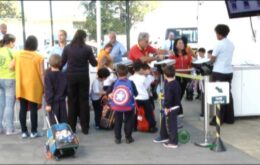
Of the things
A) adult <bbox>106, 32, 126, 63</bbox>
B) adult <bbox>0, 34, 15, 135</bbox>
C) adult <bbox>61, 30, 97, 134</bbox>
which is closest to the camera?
adult <bbox>61, 30, 97, 134</bbox>

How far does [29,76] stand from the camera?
7273 mm

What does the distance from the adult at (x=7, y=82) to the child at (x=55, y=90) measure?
38.6 inches

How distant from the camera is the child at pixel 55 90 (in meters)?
6.85

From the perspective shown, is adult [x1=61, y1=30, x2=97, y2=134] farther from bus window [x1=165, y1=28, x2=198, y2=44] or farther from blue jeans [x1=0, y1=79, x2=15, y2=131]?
bus window [x1=165, y1=28, x2=198, y2=44]

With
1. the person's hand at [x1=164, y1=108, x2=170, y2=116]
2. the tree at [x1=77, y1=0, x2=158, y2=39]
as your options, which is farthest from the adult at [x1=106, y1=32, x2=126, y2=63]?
the tree at [x1=77, y1=0, x2=158, y2=39]

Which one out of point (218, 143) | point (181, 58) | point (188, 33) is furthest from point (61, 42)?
point (188, 33)

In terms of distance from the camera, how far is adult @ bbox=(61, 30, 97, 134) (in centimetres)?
739

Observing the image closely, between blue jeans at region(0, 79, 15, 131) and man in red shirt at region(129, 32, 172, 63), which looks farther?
man in red shirt at region(129, 32, 172, 63)

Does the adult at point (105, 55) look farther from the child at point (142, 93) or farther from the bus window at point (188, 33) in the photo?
the bus window at point (188, 33)

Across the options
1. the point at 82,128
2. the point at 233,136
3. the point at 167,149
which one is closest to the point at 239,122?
the point at 233,136

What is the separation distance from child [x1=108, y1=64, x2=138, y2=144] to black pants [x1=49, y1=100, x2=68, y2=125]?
2.62ft

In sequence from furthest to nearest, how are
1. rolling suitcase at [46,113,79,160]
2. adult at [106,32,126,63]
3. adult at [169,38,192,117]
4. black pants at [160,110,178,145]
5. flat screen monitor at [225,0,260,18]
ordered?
adult at [106,32,126,63] → adult at [169,38,192,117] → flat screen monitor at [225,0,260,18] → black pants at [160,110,178,145] → rolling suitcase at [46,113,79,160]

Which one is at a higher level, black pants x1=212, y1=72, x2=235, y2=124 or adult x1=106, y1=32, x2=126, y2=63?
adult x1=106, y1=32, x2=126, y2=63

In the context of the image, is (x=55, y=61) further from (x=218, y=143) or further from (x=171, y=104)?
(x=218, y=143)
